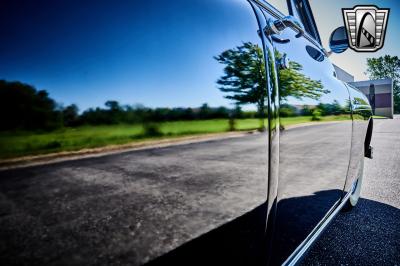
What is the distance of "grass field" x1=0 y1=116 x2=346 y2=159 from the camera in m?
0.55

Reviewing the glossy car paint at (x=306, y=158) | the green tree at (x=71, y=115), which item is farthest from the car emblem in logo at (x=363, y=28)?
the green tree at (x=71, y=115)

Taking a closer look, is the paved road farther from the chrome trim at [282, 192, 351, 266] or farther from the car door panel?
the car door panel

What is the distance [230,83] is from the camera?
1006mm

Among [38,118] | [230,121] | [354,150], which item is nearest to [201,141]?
[230,121]

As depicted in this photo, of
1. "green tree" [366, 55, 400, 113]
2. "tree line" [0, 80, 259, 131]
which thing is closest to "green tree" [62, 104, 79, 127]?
"tree line" [0, 80, 259, 131]

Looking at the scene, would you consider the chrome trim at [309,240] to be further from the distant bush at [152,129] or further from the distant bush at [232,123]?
the distant bush at [152,129]

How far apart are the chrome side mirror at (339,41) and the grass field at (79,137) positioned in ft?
8.52

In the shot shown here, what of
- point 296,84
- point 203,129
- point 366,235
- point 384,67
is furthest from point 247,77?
point 384,67

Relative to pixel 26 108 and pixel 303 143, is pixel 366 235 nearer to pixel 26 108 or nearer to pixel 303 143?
pixel 303 143

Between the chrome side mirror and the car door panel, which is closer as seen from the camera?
the car door panel

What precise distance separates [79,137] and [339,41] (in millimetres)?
3076

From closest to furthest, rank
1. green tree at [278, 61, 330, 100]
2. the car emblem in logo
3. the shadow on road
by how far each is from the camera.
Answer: green tree at [278, 61, 330, 100]
the shadow on road
the car emblem in logo

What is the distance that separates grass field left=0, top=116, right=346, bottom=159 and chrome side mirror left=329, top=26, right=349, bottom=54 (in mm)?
2598

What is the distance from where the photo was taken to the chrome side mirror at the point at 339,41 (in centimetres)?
291
